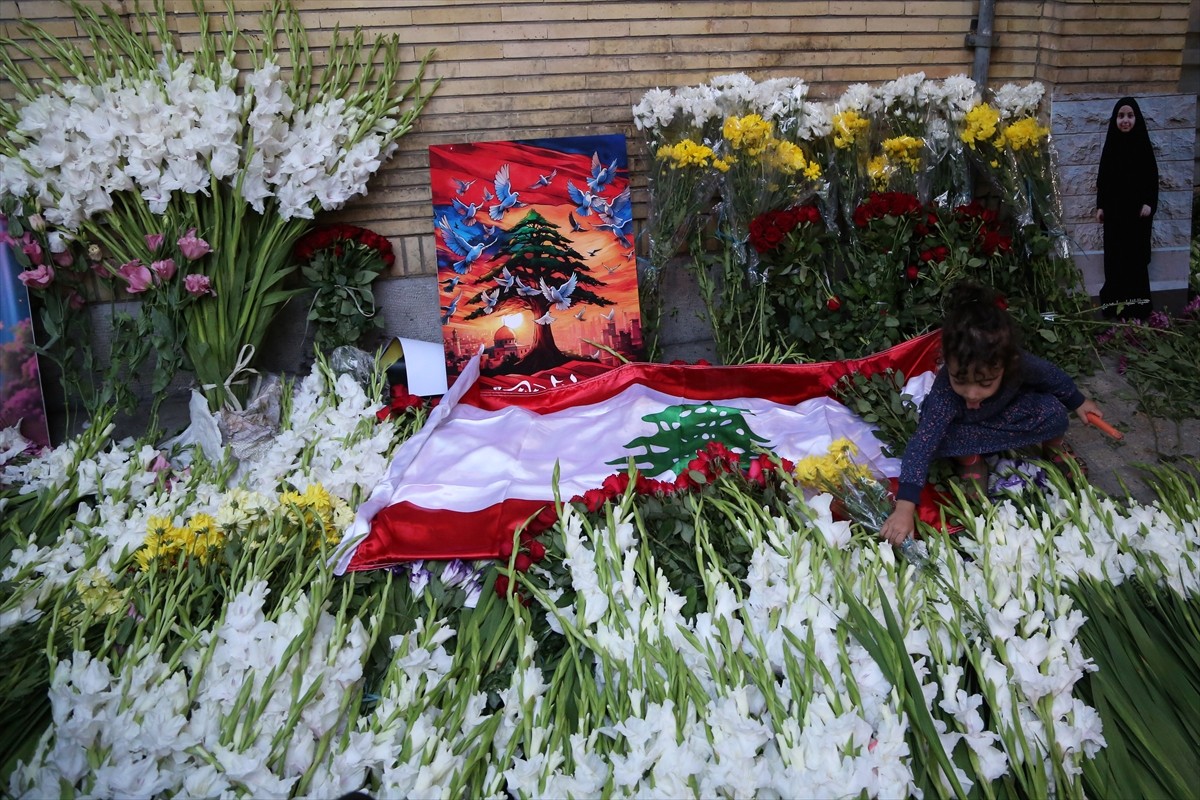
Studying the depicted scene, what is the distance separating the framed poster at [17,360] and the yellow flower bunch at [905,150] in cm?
310

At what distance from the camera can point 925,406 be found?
7.77 ft

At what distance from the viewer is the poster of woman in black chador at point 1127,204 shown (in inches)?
149

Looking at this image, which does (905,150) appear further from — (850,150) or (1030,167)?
(1030,167)

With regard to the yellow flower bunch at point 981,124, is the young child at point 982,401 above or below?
below

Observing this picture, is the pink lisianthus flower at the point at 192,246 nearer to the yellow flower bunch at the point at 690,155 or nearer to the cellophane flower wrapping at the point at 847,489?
the yellow flower bunch at the point at 690,155

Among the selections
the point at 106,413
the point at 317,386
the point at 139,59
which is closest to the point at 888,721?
the point at 317,386

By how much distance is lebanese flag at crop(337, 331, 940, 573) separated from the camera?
227cm

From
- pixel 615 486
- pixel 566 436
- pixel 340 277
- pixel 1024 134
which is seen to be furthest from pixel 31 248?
pixel 1024 134

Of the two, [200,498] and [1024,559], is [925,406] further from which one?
[200,498]

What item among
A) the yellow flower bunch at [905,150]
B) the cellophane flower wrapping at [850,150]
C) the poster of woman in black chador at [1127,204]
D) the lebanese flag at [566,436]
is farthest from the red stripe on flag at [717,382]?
the poster of woman in black chador at [1127,204]

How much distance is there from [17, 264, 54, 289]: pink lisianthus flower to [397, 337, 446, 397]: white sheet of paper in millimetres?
1134

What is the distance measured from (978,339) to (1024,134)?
1701 millimetres

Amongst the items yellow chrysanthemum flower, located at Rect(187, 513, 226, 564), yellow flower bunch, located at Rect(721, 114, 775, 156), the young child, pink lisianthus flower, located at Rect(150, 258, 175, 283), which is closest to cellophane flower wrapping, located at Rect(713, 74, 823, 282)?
yellow flower bunch, located at Rect(721, 114, 775, 156)

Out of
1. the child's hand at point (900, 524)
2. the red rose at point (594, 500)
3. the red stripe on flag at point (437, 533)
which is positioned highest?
the red rose at point (594, 500)
